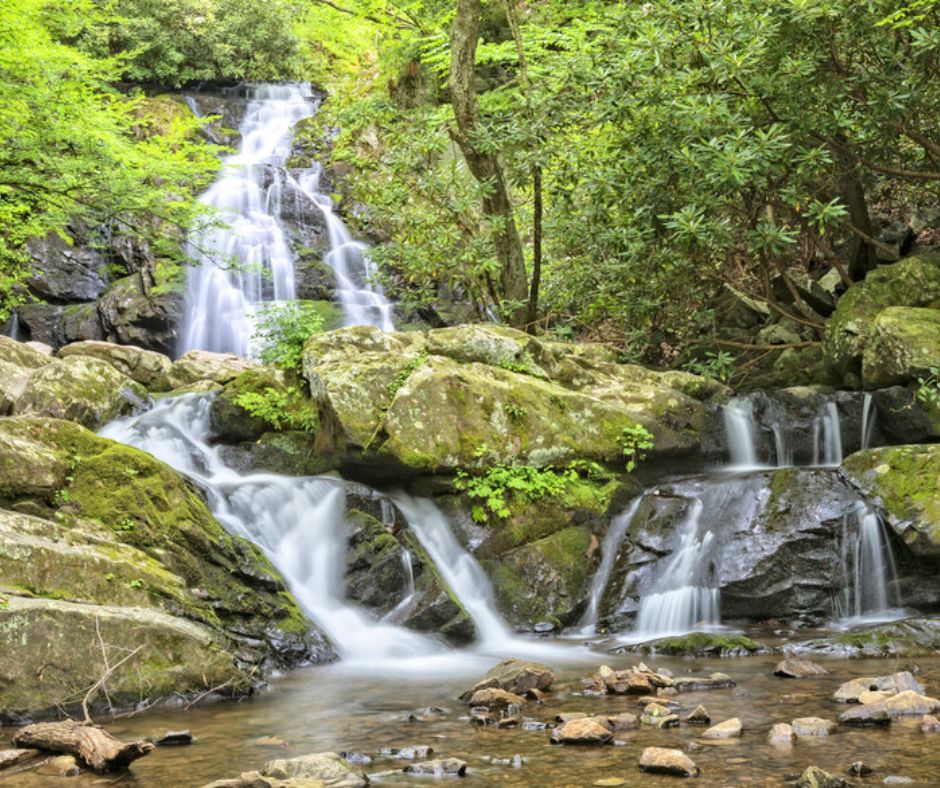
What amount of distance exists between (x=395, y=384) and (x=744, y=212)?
15.9 feet

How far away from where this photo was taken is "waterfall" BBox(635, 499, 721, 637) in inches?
339

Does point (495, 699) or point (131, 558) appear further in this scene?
point (131, 558)

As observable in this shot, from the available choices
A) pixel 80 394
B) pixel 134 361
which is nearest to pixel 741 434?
pixel 80 394

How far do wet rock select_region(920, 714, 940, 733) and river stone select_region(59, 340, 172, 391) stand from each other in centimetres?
1216

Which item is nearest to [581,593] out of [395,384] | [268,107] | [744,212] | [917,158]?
[395,384]

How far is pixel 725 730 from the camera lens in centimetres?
458

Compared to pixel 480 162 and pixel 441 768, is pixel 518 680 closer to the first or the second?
pixel 441 768

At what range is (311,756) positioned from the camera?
414cm

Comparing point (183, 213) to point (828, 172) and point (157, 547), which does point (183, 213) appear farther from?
point (828, 172)

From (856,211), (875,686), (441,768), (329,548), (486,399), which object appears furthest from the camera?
(856,211)

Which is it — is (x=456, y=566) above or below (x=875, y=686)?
above

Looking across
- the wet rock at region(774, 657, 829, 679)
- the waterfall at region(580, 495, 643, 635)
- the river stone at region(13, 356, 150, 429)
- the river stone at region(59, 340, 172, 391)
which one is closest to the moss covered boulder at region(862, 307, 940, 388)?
the waterfall at region(580, 495, 643, 635)

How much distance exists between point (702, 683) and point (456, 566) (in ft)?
12.1

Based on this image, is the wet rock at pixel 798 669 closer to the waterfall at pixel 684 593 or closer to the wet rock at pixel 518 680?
the wet rock at pixel 518 680
